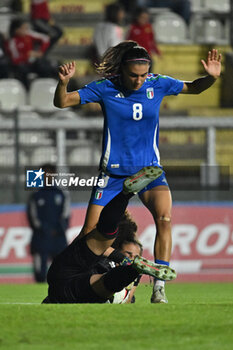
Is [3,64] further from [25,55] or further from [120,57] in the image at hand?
[120,57]

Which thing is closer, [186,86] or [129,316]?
[129,316]

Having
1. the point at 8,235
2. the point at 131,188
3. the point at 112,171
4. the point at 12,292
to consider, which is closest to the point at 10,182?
the point at 8,235

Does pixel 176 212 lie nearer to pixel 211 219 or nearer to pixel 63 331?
pixel 211 219

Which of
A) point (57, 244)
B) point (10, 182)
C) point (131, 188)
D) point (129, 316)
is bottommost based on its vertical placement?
point (57, 244)

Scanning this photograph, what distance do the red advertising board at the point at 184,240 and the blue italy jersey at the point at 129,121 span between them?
5594 mm

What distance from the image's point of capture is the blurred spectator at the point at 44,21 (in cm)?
1597

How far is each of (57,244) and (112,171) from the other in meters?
5.93

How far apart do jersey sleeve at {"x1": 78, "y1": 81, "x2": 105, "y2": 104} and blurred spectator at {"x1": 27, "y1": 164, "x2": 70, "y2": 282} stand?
591 cm

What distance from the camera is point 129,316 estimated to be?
4.88m

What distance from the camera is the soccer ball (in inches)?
238

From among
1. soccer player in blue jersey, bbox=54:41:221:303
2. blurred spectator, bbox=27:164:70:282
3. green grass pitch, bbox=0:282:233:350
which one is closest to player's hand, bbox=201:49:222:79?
soccer player in blue jersey, bbox=54:41:221:303

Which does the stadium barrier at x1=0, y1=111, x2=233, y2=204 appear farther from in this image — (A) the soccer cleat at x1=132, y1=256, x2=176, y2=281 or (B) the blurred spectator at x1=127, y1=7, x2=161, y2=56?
(A) the soccer cleat at x1=132, y1=256, x2=176, y2=281

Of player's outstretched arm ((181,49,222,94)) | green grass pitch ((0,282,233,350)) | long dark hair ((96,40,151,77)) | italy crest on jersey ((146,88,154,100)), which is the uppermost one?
long dark hair ((96,40,151,77))

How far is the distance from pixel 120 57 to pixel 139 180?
1.36 m
